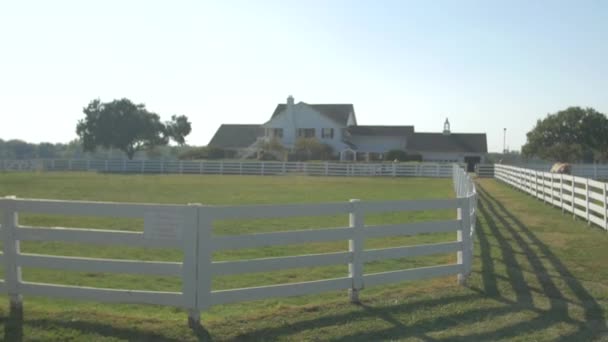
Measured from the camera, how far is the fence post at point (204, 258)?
5766 mm

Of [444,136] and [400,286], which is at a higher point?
[444,136]

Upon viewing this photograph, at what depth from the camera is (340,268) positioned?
940cm

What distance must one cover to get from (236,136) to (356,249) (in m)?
67.1

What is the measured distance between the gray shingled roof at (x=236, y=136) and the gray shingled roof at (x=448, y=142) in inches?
734

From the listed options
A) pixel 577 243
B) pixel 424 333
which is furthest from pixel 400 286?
pixel 577 243

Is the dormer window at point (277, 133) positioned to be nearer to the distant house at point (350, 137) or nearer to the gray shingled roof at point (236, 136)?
the distant house at point (350, 137)

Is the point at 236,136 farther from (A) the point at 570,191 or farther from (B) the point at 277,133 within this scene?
(A) the point at 570,191

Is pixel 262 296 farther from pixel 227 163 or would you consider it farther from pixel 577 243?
pixel 227 163

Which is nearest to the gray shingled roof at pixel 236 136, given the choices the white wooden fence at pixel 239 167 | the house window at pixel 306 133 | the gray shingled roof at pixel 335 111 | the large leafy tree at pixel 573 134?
the gray shingled roof at pixel 335 111

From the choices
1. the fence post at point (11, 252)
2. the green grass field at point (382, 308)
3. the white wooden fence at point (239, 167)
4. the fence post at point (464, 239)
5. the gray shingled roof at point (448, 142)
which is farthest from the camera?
the gray shingled roof at point (448, 142)

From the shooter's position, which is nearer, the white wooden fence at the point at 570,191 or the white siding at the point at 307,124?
the white wooden fence at the point at 570,191

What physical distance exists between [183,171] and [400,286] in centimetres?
4973

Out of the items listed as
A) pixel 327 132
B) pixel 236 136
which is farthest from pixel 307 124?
pixel 236 136

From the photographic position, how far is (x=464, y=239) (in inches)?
322
